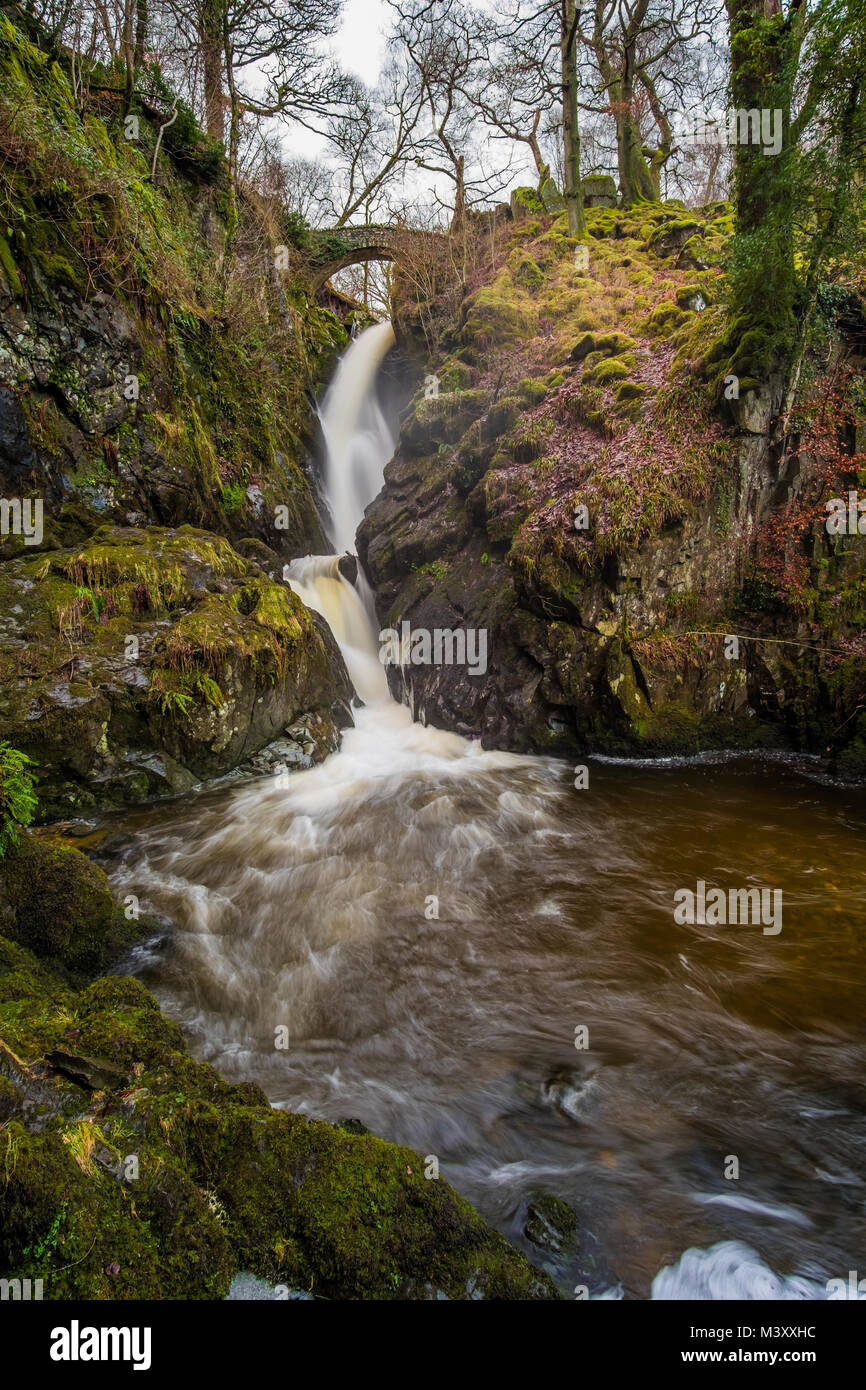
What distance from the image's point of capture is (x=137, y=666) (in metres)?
7.02

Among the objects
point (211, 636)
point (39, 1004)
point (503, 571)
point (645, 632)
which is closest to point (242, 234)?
point (503, 571)

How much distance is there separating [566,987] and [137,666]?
5.83 metres

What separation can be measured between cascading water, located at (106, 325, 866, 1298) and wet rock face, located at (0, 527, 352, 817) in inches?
26.4

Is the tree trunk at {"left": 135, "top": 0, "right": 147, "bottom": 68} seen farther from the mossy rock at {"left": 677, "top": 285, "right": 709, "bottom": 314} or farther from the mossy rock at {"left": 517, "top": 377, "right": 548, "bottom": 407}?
the mossy rock at {"left": 677, "top": 285, "right": 709, "bottom": 314}

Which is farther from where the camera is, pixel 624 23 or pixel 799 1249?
pixel 624 23

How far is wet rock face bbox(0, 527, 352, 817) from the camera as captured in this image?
6473mm

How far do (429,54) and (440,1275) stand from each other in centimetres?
2653

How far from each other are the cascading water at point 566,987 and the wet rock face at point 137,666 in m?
0.67

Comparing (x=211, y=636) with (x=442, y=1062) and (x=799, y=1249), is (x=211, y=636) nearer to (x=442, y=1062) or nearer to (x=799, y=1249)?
(x=442, y=1062)

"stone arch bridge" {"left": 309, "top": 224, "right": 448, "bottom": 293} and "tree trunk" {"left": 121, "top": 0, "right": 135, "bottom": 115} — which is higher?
"stone arch bridge" {"left": 309, "top": 224, "right": 448, "bottom": 293}

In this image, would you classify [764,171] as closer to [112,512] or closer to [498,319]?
[498,319]

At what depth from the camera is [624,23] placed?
17109 millimetres

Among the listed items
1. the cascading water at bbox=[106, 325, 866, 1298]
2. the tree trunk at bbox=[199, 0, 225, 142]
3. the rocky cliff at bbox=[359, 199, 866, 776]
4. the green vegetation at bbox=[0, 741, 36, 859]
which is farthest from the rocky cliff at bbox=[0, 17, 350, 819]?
the tree trunk at bbox=[199, 0, 225, 142]

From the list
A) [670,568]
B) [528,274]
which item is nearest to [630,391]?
[670,568]
